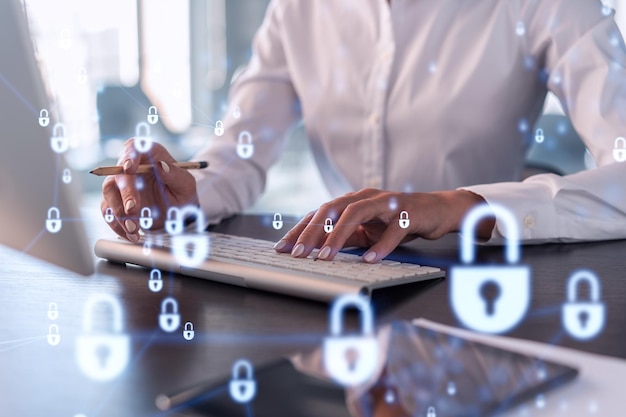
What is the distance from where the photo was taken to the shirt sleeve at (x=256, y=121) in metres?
1.21

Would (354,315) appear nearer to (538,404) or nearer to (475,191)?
(538,404)

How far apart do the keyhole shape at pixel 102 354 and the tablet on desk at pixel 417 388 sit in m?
0.10

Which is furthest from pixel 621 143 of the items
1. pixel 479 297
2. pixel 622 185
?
pixel 479 297

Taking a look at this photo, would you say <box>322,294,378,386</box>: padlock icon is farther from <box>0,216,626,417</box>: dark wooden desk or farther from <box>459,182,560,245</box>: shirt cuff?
<box>459,182,560,245</box>: shirt cuff

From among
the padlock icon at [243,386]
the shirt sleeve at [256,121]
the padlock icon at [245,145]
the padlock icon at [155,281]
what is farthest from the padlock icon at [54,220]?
the padlock icon at [245,145]

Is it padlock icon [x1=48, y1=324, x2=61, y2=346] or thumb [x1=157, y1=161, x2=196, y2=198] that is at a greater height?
thumb [x1=157, y1=161, x2=196, y2=198]

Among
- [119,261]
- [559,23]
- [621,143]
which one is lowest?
[119,261]

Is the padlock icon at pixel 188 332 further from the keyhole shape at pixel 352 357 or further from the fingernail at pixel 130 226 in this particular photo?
the fingernail at pixel 130 226

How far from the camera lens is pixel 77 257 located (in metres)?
0.74

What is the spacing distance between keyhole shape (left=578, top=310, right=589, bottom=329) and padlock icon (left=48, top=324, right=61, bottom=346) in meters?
0.39

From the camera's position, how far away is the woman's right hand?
83 centimetres

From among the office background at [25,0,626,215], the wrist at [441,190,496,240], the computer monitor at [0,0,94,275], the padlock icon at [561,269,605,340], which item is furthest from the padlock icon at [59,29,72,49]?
the office background at [25,0,626,215]

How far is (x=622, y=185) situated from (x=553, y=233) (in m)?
0.15

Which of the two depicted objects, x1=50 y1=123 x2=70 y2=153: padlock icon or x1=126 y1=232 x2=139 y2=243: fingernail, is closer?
x1=50 y1=123 x2=70 y2=153: padlock icon
